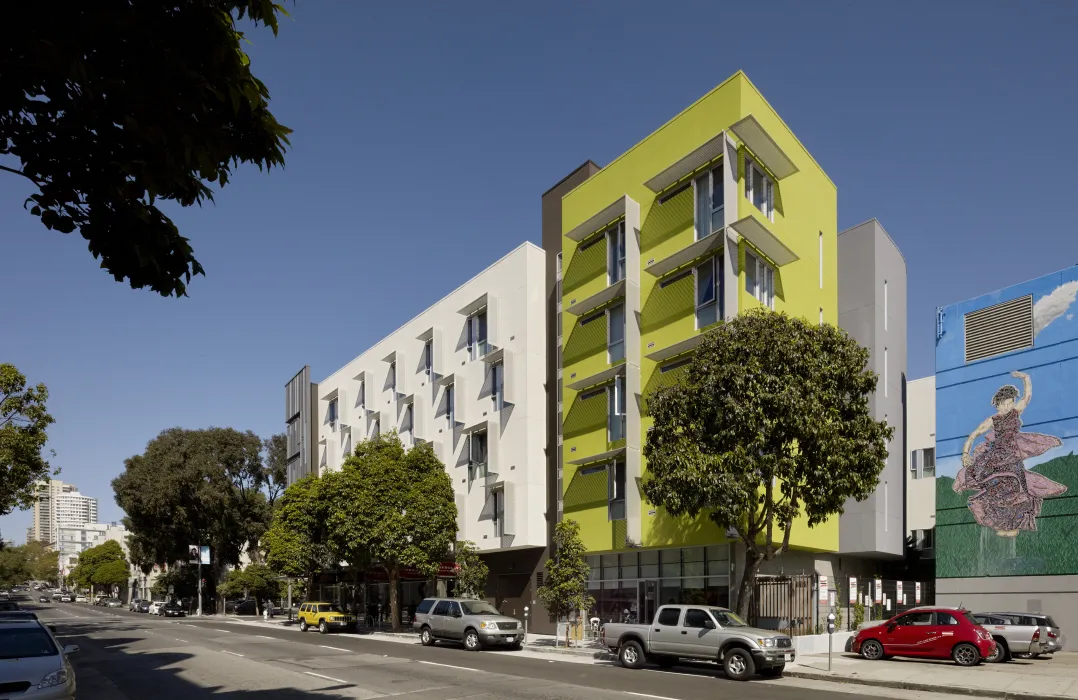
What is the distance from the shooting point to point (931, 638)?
23.8m

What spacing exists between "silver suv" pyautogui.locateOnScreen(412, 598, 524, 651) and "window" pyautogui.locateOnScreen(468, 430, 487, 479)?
8864 mm

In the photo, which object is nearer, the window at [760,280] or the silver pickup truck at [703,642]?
the silver pickup truck at [703,642]

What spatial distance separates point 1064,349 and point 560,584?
73.4 feet

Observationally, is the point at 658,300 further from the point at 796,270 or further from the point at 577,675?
the point at 577,675

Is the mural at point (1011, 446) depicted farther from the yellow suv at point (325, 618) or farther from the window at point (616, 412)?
the yellow suv at point (325, 618)

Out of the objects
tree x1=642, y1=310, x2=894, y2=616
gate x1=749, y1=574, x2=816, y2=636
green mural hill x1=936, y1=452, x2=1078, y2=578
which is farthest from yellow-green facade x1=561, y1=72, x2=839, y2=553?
green mural hill x1=936, y1=452, x2=1078, y2=578

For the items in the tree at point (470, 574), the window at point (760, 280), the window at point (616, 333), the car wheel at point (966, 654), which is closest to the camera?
the car wheel at point (966, 654)

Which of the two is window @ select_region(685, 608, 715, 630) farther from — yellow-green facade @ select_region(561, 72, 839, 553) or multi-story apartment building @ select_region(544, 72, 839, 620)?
yellow-green facade @ select_region(561, 72, 839, 553)

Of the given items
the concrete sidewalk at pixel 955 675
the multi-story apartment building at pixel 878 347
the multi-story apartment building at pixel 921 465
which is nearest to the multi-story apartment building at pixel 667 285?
the multi-story apartment building at pixel 878 347

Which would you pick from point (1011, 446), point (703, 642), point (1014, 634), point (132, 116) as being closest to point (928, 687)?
point (703, 642)

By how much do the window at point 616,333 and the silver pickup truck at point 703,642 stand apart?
12.1 m

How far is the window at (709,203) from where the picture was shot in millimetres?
29516

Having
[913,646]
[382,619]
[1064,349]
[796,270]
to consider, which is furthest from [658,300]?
[382,619]

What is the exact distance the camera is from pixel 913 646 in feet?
78.8
